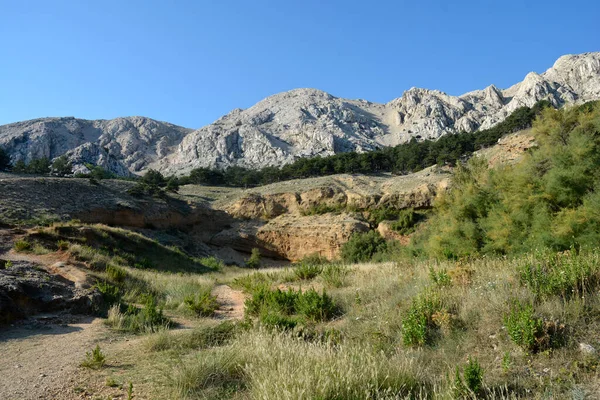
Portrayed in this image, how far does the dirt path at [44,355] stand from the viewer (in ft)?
11.0

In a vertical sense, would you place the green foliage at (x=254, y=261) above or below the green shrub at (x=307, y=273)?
below

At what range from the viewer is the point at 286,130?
103688 mm

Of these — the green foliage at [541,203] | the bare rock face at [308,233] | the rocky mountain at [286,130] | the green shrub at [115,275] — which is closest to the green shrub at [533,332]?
the green foliage at [541,203]

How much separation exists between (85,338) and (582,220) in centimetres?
1358

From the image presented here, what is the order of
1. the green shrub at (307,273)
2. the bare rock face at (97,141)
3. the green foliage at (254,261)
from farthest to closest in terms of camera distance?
the bare rock face at (97,141) < the green foliage at (254,261) < the green shrub at (307,273)

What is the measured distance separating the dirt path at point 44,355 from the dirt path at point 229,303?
8.58 feet

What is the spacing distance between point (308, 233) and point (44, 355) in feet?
107

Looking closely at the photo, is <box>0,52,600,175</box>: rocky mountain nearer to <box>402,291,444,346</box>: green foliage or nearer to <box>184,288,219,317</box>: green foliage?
<box>184,288,219,317</box>: green foliage

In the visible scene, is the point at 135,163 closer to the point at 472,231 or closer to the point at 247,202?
the point at 247,202

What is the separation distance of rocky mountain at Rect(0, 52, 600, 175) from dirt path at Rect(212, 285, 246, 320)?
72347 mm

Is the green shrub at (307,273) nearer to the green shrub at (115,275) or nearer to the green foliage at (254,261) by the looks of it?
the green shrub at (115,275)

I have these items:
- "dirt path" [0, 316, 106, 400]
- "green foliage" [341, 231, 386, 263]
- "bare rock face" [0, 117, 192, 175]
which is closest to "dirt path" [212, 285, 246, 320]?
"dirt path" [0, 316, 106, 400]

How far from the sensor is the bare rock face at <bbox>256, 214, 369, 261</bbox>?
1388 inches

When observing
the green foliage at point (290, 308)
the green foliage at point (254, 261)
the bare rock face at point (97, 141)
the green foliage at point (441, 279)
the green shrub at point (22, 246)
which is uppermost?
the bare rock face at point (97, 141)
